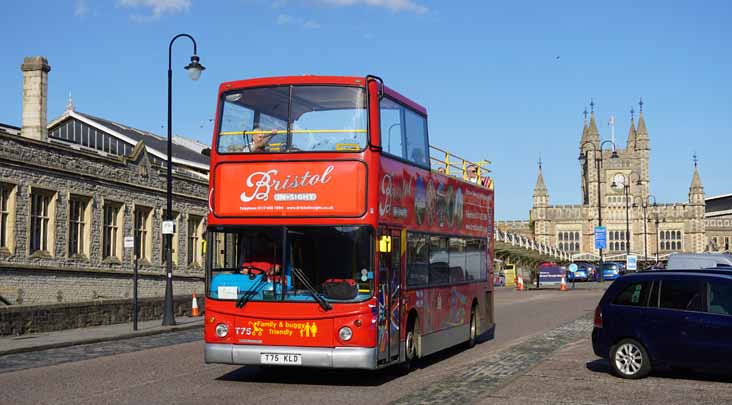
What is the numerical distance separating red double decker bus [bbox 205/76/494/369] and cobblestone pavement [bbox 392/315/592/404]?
103 cm

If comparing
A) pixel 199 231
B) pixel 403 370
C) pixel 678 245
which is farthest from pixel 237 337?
pixel 678 245

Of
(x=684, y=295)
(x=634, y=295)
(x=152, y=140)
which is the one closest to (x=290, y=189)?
(x=634, y=295)

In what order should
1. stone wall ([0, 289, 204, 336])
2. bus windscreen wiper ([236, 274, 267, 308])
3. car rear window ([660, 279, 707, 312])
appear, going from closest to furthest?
bus windscreen wiper ([236, 274, 267, 308])
car rear window ([660, 279, 707, 312])
stone wall ([0, 289, 204, 336])

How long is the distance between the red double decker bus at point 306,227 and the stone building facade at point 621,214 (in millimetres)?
134671

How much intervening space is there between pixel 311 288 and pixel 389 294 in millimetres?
1289

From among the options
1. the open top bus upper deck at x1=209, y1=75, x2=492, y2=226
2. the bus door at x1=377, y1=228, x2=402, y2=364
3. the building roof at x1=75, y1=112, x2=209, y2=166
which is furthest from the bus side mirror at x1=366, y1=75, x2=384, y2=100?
the building roof at x1=75, y1=112, x2=209, y2=166

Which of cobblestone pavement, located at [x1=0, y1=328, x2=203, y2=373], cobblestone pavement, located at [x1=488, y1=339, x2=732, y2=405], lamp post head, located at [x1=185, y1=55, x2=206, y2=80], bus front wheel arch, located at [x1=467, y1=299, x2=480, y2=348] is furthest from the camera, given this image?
lamp post head, located at [x1=185, y1=55, x2=206, y2=80]

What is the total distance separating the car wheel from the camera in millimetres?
14375

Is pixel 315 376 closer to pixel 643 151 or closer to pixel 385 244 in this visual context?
pixel 385 244

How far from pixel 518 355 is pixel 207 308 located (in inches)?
283

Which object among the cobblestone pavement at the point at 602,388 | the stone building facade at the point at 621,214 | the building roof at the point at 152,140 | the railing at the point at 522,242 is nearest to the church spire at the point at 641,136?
the stone building facade at the point at 621,214

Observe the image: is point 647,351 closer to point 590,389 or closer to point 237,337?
point 590,389

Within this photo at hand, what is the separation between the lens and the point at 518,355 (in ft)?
60.5

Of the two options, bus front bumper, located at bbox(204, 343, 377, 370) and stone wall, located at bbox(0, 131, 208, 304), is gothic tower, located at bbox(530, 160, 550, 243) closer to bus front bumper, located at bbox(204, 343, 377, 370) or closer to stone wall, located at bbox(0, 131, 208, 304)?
stone wall, located at bbox(0, 131, 208, 304)
